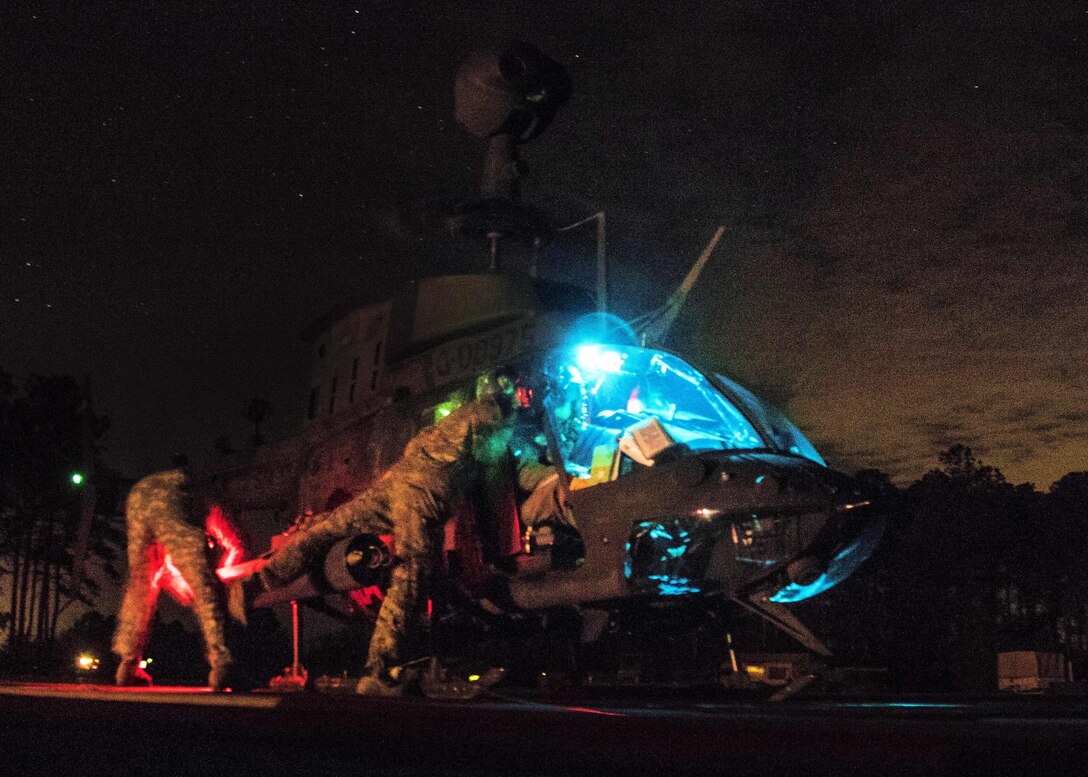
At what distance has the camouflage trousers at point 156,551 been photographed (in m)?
9.67

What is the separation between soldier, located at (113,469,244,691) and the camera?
950 cm

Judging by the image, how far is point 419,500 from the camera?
8586mm

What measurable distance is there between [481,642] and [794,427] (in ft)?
10.9

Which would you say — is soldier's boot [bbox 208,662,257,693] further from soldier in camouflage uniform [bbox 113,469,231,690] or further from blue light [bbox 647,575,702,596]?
blue light [bbox 647,575,702,596]

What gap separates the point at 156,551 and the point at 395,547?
2.94 meters

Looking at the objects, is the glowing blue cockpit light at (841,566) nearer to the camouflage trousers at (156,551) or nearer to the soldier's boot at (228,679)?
the soldier's boot at (228,679)

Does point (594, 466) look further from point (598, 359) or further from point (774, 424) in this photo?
point (774, 424)

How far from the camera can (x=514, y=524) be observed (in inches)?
342

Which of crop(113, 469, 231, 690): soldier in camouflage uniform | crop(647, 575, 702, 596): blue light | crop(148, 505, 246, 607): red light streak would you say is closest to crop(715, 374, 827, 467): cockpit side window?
crop(647, 575, 702, 596): blue light

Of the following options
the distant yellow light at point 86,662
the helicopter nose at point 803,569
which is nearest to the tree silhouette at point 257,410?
the distant yellow light at point 86,662

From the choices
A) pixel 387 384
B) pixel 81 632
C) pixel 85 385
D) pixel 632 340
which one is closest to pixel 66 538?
pixel 81 632

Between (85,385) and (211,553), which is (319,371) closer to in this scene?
(85,385)

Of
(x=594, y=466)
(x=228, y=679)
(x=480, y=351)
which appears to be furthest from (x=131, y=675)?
(x=594, y=466)

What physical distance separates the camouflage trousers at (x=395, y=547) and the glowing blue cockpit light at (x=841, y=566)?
7.98 ft
